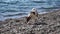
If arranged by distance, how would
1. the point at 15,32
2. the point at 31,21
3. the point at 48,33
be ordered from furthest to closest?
the point at 31,21 < the point at 15,32 < the point at 48,33

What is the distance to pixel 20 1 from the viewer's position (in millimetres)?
21172

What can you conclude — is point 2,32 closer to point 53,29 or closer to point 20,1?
point 53,29

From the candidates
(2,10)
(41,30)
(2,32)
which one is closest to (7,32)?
(2,32)

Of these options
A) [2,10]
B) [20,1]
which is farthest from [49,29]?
[20,1]

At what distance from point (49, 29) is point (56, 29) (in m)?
0.24

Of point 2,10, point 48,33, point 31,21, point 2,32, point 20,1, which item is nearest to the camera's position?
point 48,33

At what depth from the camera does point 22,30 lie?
7641mm

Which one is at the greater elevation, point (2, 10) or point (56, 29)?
point (56, 29)

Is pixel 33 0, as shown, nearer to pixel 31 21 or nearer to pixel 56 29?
pixel 31 21

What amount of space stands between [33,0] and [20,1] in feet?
4.87

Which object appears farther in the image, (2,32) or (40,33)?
(2,32)

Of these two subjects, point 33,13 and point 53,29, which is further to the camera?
point 33,13

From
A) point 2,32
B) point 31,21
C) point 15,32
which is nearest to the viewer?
point 15,32

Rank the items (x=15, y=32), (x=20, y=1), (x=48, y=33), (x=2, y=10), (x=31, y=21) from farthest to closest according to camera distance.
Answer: (x=20, y=1), (x=2, y=10), (x=31, y=21), (x=15, y=32), (x=48, y=33)
